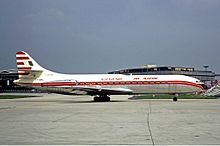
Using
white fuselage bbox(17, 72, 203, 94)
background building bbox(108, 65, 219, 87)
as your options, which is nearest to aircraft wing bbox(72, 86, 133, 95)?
white fuselage bbox(17, 72, 203, 94)

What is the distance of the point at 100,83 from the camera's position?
121 ft

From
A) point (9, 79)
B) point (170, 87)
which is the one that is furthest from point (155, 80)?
point (9, 79)

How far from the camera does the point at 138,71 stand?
141 metres

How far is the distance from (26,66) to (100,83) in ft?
31.4

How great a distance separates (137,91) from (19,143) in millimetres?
28412

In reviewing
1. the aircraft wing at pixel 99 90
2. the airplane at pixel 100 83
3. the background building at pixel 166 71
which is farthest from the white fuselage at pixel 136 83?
the background building at pixel 166 71

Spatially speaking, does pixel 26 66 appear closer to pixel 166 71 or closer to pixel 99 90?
pixel 99 90

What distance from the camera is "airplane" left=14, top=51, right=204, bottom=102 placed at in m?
36.1

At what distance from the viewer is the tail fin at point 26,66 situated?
38.3 meters

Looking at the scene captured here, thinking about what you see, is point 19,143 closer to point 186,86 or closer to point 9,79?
point 186,86

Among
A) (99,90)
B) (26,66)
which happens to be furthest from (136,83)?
(26,66)

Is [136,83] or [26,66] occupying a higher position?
[26,66]

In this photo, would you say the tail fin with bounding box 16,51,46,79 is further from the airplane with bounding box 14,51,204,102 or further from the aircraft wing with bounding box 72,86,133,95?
the aircraft wing with bounding box 72,86,133,95

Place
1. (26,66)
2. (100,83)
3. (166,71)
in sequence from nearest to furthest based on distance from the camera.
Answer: (100,83) → (26,66) → (166,71)
